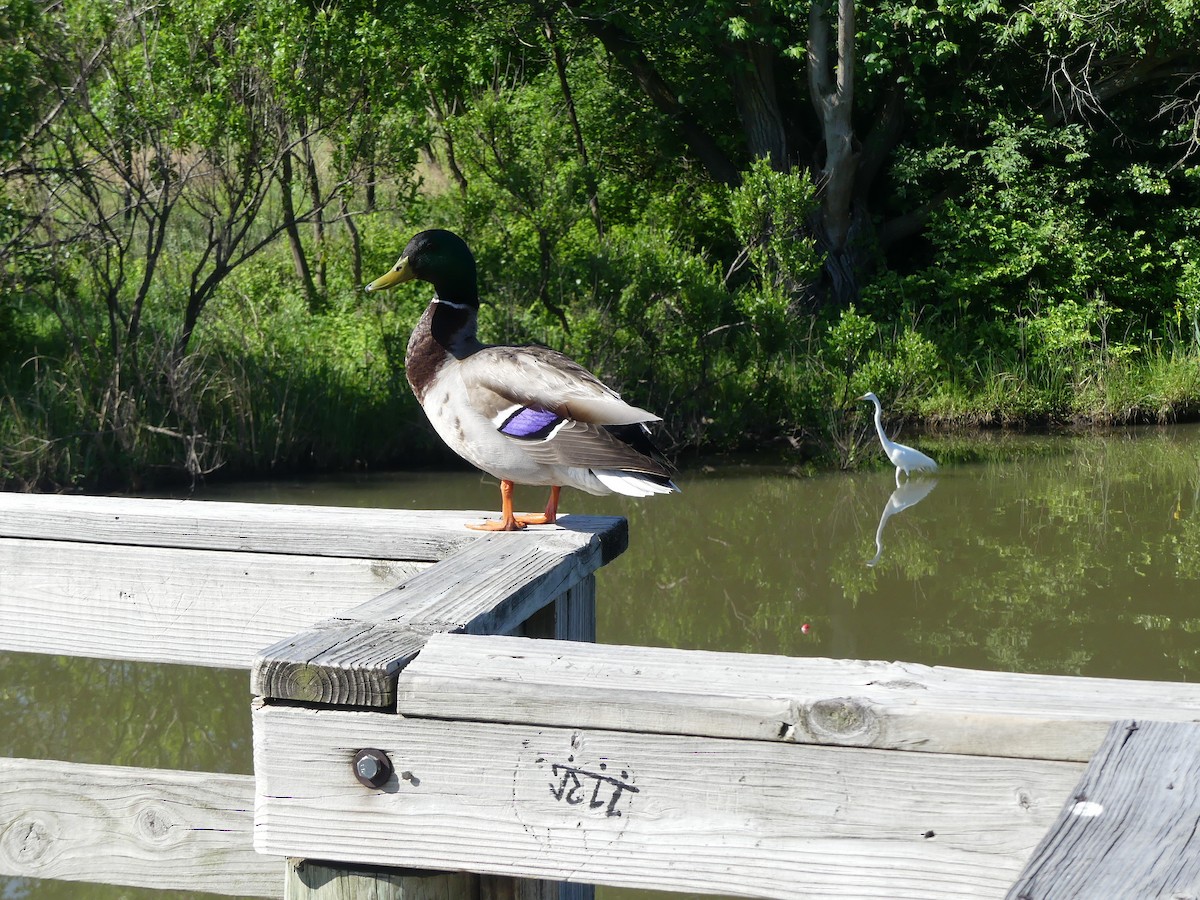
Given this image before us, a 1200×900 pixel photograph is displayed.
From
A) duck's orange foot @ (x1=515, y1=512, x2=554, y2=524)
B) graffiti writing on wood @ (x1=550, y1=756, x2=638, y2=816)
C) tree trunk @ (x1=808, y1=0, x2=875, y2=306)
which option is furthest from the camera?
tree trunk @ (x1=808, y1=0, x2=875, y2=306)

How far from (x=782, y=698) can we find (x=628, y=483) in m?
1.81

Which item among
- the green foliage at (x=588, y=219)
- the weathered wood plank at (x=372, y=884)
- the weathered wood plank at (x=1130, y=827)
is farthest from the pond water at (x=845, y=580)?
the weathered wood plank at (x=1130, y=827)

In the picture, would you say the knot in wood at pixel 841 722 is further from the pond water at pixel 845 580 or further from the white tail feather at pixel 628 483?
the pond water at pixel 845 580

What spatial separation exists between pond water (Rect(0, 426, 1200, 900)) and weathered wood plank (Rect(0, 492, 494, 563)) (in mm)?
3033

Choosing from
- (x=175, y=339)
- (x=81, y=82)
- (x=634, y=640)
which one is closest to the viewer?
(x=634, y=640)

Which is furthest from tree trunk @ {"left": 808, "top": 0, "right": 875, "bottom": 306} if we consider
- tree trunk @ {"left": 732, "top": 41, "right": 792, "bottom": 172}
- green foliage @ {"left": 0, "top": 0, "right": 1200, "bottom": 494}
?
tree trunk @ {"left": 732, "top": 41, "right": 792, "bottom": 172}

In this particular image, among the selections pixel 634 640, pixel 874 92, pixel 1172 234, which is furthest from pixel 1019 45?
pixel 634 640

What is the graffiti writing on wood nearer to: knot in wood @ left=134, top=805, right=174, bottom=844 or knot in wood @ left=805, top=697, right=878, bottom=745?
knot in wood @ left=805, top=697, right=878, bottom=745

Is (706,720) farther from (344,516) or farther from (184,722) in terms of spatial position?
(184,722)

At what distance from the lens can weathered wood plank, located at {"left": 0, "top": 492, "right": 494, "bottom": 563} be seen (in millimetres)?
1934

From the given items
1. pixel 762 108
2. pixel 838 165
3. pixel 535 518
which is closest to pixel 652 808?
pixel 535 518

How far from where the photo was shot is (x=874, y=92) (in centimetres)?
1797

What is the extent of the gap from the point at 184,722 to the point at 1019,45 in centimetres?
1444

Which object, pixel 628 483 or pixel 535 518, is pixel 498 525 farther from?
pixel 628 483
